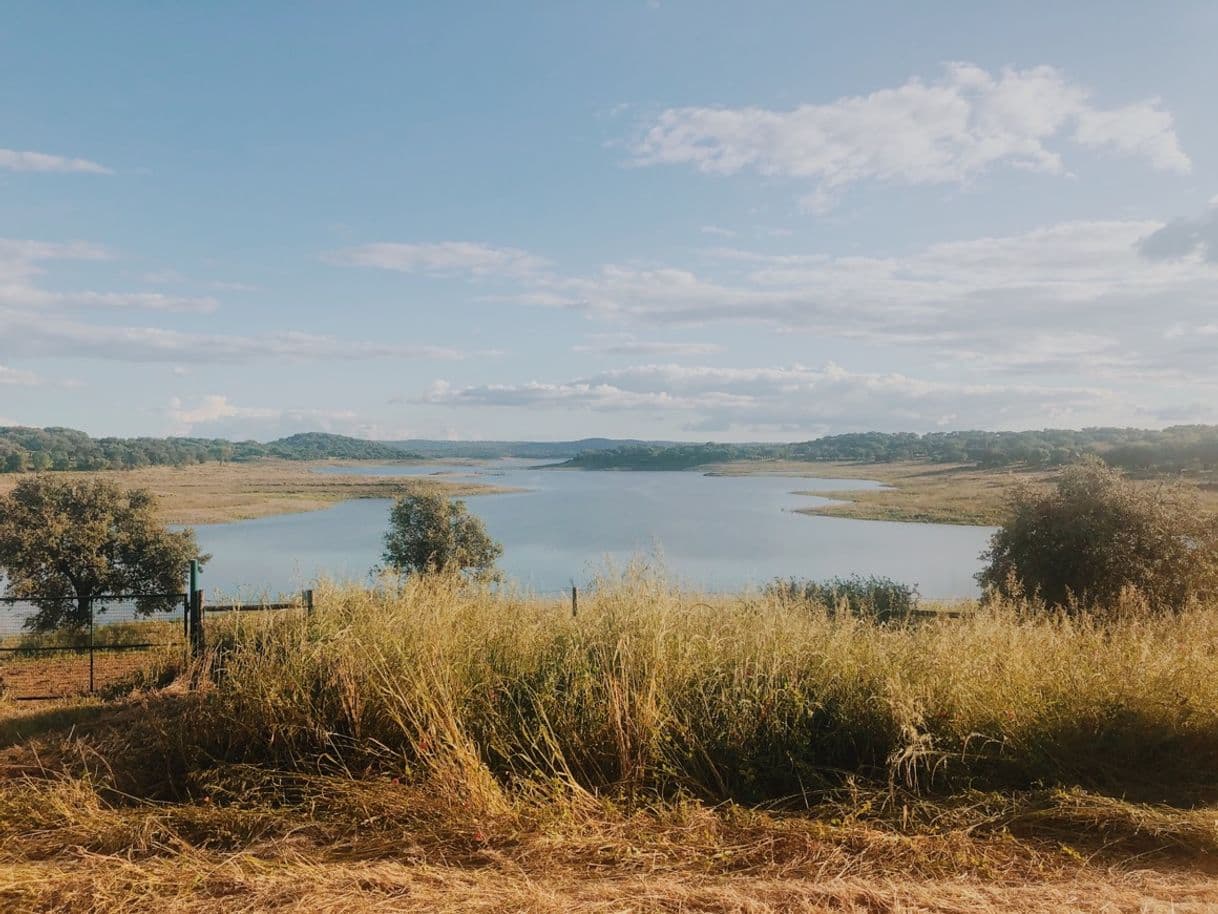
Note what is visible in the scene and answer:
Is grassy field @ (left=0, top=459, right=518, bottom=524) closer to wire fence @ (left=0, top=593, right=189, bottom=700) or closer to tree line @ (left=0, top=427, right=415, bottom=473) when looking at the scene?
tree line @ (left=0, top=427, right=415, bottom=473)

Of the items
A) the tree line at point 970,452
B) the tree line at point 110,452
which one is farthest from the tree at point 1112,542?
the tree line at point 110,452

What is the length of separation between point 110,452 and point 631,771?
10843 cm

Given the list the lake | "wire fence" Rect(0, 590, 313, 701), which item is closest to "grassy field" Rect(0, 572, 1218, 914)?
"wire fence" Rect(0, 590, 313, 701)

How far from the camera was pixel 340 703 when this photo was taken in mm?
4871

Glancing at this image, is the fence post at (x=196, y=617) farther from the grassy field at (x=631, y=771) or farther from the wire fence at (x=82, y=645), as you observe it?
the grassy field at (x=631, y=771)

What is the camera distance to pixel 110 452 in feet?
312

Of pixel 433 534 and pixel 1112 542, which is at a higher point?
pixel 1112 542

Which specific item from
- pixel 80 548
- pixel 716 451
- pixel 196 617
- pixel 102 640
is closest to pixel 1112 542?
pixel 196 617

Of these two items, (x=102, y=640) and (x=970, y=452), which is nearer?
(x=102, y=640)

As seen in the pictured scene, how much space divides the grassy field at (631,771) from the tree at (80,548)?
59.9ft

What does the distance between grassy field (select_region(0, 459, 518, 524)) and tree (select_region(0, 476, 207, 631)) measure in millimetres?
26731

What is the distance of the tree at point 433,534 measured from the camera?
82.8 ft

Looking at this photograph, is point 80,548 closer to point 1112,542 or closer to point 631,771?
point 631,771

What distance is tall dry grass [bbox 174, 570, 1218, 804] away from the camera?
4.49 meters
